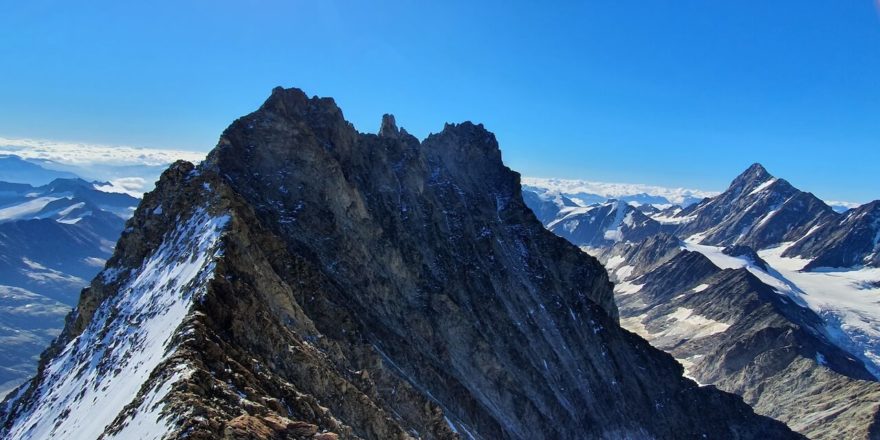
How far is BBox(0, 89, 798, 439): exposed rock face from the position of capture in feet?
118

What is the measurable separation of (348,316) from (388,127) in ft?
244

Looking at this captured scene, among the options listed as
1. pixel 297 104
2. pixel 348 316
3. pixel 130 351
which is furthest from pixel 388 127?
pixel 130 351

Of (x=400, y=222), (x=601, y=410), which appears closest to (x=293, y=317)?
(x=400, y=222)

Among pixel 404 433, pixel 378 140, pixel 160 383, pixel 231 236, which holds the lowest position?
pixel 404 433

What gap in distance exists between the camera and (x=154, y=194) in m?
66.0

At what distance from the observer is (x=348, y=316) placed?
63625 millimetres

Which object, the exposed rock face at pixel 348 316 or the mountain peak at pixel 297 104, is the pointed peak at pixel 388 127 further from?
the mountain peak at pixel 297 104

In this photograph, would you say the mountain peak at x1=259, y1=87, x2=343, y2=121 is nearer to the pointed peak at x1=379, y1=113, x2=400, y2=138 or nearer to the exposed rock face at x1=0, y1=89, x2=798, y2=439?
the exposed rock face at x1=0, y1=89, x2=798, y2=439

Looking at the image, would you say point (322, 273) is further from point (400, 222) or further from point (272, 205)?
point (400, 222)

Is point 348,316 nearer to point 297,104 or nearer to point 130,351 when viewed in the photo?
point 130,351

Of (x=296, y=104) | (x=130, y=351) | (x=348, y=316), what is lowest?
(x=130, y=351)

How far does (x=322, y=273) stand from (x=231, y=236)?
2311cm

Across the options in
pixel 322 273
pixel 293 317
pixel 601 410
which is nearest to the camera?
pixel 293 317

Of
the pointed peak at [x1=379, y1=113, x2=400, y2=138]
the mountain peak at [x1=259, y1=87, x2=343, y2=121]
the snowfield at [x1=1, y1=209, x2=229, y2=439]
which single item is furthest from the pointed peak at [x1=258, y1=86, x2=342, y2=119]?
the snowfield at [x1=1, y1=209, x2=229, y2=439]
